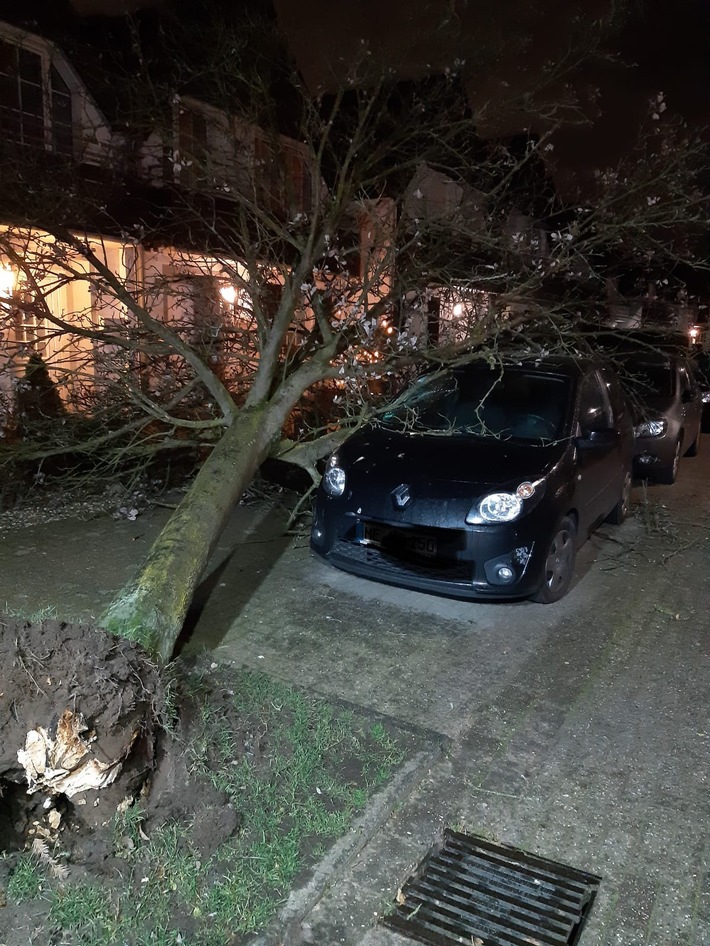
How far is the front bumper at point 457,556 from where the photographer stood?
16.1 ft

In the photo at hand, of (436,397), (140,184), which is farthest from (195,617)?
(140,184)

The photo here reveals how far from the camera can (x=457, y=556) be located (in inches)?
195

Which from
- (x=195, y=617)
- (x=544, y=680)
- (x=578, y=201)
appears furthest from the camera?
(x=578, y=201)

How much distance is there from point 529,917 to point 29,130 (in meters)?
11.4

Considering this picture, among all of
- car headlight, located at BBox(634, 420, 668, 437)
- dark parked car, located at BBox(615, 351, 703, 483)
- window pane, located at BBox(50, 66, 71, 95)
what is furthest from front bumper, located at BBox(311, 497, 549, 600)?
window pane, located at BBox(50, 66, 71, 95)

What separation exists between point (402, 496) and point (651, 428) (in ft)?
17.7

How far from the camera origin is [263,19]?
8.56 metres

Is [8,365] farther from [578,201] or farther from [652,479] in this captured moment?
[652,479]

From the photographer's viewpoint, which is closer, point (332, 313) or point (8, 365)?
point (8, 365)

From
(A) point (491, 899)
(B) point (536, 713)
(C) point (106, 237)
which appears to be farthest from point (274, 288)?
(A) point (491, 899)

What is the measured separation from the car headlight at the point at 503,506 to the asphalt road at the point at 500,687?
0.79 meters

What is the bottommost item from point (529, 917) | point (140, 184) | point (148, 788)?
point (529, 917)

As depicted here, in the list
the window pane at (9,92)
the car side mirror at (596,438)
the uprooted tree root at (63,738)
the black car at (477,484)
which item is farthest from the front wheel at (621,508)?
the window pane at (9,92)

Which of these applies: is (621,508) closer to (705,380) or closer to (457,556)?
(457,556)
